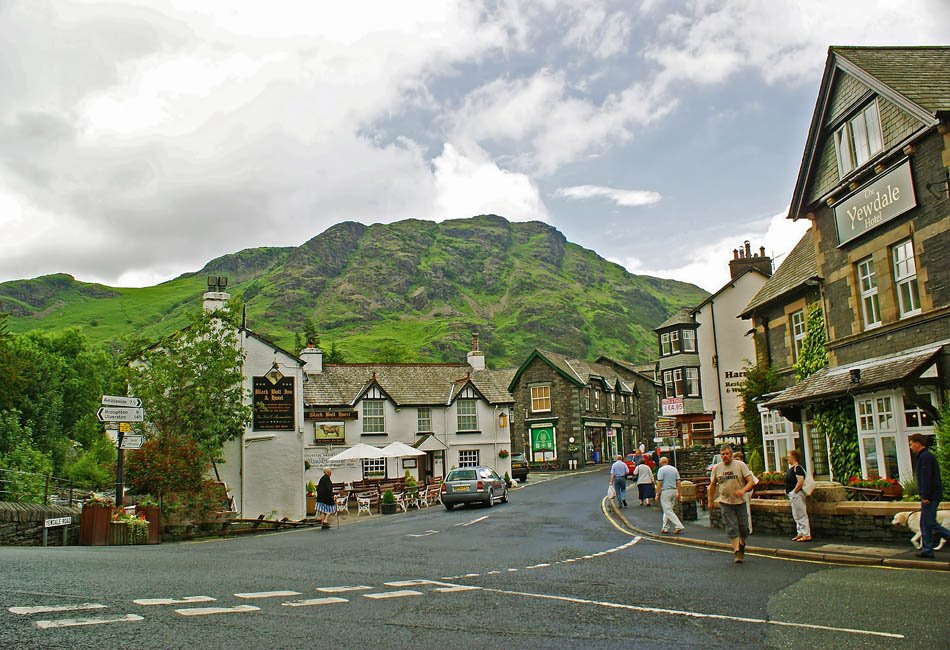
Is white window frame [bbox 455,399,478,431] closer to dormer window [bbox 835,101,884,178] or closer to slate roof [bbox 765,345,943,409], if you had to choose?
slate roof [bbox 765,345,943,409]

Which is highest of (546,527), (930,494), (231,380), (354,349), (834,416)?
(354,349)

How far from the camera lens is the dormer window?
1852 centimetres

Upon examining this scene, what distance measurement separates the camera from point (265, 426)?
110 feet

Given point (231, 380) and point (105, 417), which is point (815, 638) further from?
point (231, 380)


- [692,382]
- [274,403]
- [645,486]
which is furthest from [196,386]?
[692,382]

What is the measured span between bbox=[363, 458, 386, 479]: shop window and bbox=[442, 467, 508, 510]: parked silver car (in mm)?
12620

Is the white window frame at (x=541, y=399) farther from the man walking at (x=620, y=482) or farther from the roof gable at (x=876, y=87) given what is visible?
the roof gable at (x=876, y=87)

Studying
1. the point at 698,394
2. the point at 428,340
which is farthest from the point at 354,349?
the point at 698,394

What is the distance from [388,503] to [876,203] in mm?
21448

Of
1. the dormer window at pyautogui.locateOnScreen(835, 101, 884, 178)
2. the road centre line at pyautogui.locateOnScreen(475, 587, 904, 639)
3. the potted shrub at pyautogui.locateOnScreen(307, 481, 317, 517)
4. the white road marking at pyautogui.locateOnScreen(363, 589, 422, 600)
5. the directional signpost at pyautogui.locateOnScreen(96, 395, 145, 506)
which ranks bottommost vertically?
the potted shrub at pyautogui.locateOnScreen(307, 481, 317, 517)

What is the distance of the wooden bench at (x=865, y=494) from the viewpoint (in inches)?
595

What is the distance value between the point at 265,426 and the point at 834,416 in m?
23.5

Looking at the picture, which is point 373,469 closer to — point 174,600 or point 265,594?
point 265,594

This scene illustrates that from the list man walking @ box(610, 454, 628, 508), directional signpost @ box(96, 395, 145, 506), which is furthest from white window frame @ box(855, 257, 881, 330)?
directional signpost @ box(96, 395, 145, 506)
